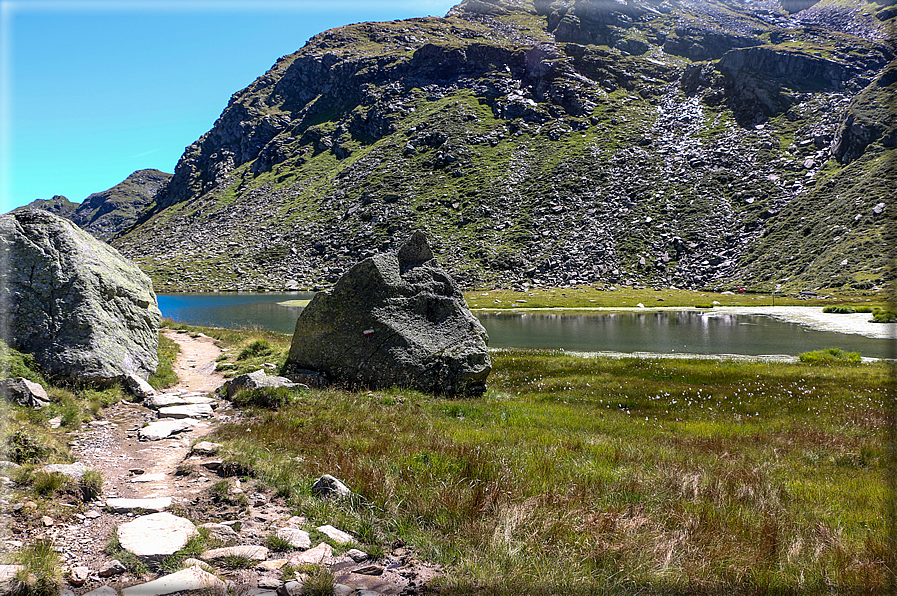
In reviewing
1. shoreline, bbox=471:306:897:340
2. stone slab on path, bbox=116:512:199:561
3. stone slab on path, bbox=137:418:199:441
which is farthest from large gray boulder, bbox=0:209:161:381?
shoreline, bbox=471:306:897:340

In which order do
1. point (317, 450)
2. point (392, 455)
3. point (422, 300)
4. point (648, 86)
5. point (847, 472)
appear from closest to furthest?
point (392, 455), point (317, 450), point (847, 472), point (422, 300), point (648, 86)

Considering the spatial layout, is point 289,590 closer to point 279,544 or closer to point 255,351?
point 279,544

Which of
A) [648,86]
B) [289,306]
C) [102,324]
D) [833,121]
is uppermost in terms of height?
[648,86]

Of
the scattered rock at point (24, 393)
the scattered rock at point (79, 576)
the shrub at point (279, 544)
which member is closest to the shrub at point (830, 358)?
the shrub at point (279, 544)

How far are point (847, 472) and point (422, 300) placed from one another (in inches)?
537

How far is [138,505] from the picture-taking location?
5832mm

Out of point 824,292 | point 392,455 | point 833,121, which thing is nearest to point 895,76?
point 833,121

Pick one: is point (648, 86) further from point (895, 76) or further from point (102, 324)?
point (102, 324)

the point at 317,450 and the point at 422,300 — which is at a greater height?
the point at 422,300

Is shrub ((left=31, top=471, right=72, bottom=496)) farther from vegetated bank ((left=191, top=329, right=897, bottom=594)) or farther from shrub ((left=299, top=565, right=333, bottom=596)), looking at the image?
shrub ((left=299, top=565, right=333, bottom=596))

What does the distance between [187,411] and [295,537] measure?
27.5 ft

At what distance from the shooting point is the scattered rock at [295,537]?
501 centimetres

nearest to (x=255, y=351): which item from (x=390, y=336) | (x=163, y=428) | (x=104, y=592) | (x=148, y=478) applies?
(x=390, y=336)

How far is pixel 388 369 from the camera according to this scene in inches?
640
